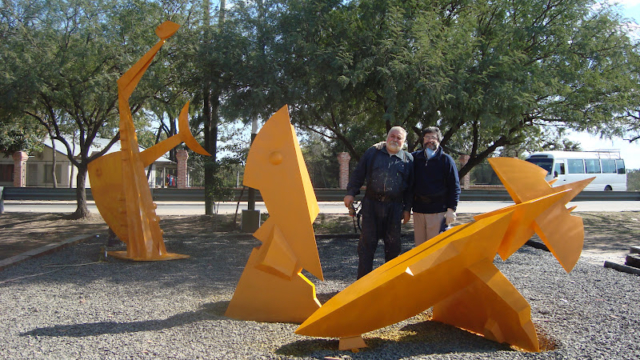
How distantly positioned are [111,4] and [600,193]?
22490mm

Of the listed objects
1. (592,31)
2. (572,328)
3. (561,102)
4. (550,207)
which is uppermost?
(592,31)

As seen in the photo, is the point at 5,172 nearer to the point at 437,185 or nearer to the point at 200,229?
the point at 200,229

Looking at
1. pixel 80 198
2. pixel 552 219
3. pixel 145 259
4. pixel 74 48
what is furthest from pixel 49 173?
pixel 552 219

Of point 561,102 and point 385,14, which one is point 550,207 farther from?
point 561,102

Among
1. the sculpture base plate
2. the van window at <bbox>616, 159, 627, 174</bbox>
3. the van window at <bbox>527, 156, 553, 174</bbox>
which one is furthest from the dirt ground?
the van window at <bbox>616, 159, 627, 174</bbox>

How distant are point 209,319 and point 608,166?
27306 mm

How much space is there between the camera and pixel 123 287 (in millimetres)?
5168

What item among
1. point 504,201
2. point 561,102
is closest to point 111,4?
point 561,102

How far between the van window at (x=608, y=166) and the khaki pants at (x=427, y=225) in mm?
25235

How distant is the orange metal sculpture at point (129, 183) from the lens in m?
6.27

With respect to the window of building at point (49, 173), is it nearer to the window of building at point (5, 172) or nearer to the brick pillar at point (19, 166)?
the window of building at point (5, 172)

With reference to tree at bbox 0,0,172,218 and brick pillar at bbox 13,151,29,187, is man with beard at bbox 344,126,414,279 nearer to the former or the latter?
tree at bbox 0,0,172,218

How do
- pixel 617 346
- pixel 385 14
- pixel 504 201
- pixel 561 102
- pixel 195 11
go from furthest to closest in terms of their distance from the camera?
1. pixel 504 201
2. pixel 195 11
3. pixel 561 102
4. pixel 385 14
5. pixel 617 346

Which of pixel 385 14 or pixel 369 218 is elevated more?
pixel 385 14
